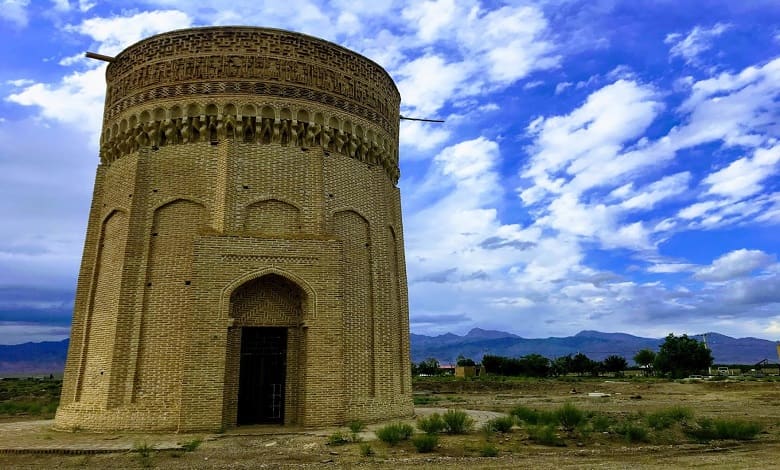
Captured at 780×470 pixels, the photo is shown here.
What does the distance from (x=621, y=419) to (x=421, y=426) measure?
6.44 m

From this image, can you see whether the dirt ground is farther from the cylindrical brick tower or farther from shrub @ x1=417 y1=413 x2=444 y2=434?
the cylindrical brick tower

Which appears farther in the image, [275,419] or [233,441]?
[275,419]

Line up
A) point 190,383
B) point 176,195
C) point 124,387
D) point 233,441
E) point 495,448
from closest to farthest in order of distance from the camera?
1. point 495,448
2. point 233,441
3. point 190,383
4. point 124,387
5. point 176,195

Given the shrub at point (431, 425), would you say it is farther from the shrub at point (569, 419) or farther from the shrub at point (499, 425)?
the shrub at point (569, 419)

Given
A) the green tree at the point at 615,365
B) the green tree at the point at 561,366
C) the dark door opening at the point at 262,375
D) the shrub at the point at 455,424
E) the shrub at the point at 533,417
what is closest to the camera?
the shrub at the point at 455,424

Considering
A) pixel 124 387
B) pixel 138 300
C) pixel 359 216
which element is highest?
pixel 359 216

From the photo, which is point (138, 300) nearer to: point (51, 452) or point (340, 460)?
point (51, 452)

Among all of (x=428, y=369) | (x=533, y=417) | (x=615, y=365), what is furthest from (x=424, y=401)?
(x=615, y=365)

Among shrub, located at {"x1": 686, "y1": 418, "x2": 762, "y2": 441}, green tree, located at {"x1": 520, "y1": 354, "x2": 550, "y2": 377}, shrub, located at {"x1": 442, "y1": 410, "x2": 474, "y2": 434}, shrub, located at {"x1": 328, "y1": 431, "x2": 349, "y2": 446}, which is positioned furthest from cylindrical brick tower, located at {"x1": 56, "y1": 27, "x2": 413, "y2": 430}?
green tree, located at {"x1": 520, "y1": 354, "x2": 550, "y2": 377}

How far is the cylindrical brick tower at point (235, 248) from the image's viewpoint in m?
12.9

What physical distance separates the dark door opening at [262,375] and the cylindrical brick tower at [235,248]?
0.12 ft

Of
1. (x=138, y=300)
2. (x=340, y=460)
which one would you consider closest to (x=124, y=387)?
(x=138, y=300)

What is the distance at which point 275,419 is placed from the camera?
13.6 meters

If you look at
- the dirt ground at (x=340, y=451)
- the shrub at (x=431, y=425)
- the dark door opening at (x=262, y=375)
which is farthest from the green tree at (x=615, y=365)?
the dark door opening at (x=262, y=375)
